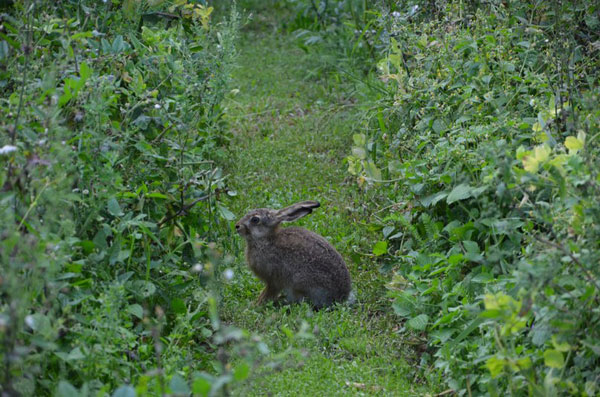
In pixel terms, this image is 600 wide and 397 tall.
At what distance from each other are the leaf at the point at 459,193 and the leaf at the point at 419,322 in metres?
0.75

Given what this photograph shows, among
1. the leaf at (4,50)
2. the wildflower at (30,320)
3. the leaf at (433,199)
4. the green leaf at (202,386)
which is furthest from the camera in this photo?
the leaf at (433,199)

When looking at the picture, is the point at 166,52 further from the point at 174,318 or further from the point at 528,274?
the point at 528,274

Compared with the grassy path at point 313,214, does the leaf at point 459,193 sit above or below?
above

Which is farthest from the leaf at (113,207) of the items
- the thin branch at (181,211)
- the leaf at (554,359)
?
the leaf at (554,359)

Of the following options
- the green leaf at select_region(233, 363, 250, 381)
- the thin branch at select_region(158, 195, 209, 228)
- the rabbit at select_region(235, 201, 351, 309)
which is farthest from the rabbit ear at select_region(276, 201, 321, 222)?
the green leaf at select_region(233, 363, 250, 381)

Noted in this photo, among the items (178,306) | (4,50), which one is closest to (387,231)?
(178,306)

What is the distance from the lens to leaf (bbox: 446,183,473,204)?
→ 541 cm

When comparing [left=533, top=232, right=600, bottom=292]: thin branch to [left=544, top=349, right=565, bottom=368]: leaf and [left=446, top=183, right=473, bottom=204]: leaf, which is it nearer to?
[left=544, top=349, right=565, bottom=368]: leaf

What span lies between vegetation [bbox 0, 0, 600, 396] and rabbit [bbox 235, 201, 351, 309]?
167 millimetres

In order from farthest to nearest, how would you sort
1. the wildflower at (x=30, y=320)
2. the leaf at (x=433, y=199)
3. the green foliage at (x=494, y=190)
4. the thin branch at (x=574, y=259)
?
1. the leaf at (x=433, y=199)
2. the green foliage at (x=494, y=190)
3. the thin branch at (x=574, y=259)
4. the wildflower at (x=30, y=320)

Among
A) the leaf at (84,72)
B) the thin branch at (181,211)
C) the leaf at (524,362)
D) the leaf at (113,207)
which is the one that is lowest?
the thin branch at (181,211)

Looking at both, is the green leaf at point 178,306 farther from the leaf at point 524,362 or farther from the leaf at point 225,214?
the leaf at point 524,362

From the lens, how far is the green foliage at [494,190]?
400 centimetres

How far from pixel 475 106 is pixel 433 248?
111 centimetres
